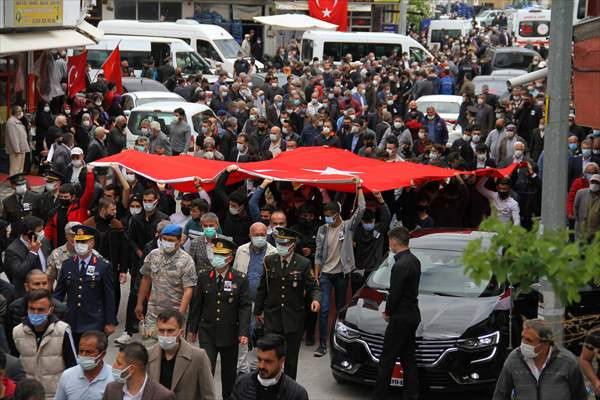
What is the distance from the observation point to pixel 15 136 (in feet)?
74.8

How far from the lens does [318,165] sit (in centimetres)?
1603

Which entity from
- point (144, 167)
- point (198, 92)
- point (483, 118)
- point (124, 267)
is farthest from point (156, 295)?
point (198, 92)

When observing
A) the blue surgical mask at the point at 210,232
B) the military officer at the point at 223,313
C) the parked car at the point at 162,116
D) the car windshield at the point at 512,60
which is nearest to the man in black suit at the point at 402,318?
the military officer at the point at 223,313

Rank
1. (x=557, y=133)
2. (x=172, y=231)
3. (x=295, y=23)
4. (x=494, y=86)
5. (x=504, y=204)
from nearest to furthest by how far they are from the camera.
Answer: (x=557, y=133)
(x=172, y=231)
(x=504, y=204)
(x=494, y=86)
(x=295, y=23)

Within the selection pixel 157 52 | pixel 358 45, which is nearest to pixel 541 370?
pixel 157 52

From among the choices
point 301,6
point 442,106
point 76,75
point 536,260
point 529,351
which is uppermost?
point 301,6

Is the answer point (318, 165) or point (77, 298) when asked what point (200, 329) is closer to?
point (77, 298)

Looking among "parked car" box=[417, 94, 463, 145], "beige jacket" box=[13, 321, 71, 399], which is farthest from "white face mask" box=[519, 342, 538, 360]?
"parked car" box=[417, 94, 463, 145]

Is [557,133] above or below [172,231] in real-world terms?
above

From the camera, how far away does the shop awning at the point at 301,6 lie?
56681 millimetres

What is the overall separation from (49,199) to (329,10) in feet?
121

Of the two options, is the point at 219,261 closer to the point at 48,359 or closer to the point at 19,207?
the point at 48,359

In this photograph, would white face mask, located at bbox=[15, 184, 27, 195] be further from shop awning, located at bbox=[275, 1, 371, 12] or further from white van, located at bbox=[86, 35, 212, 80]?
shop awning, located at bbox=[275, 1, 371, 12]

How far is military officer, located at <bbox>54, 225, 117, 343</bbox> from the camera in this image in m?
11.6
